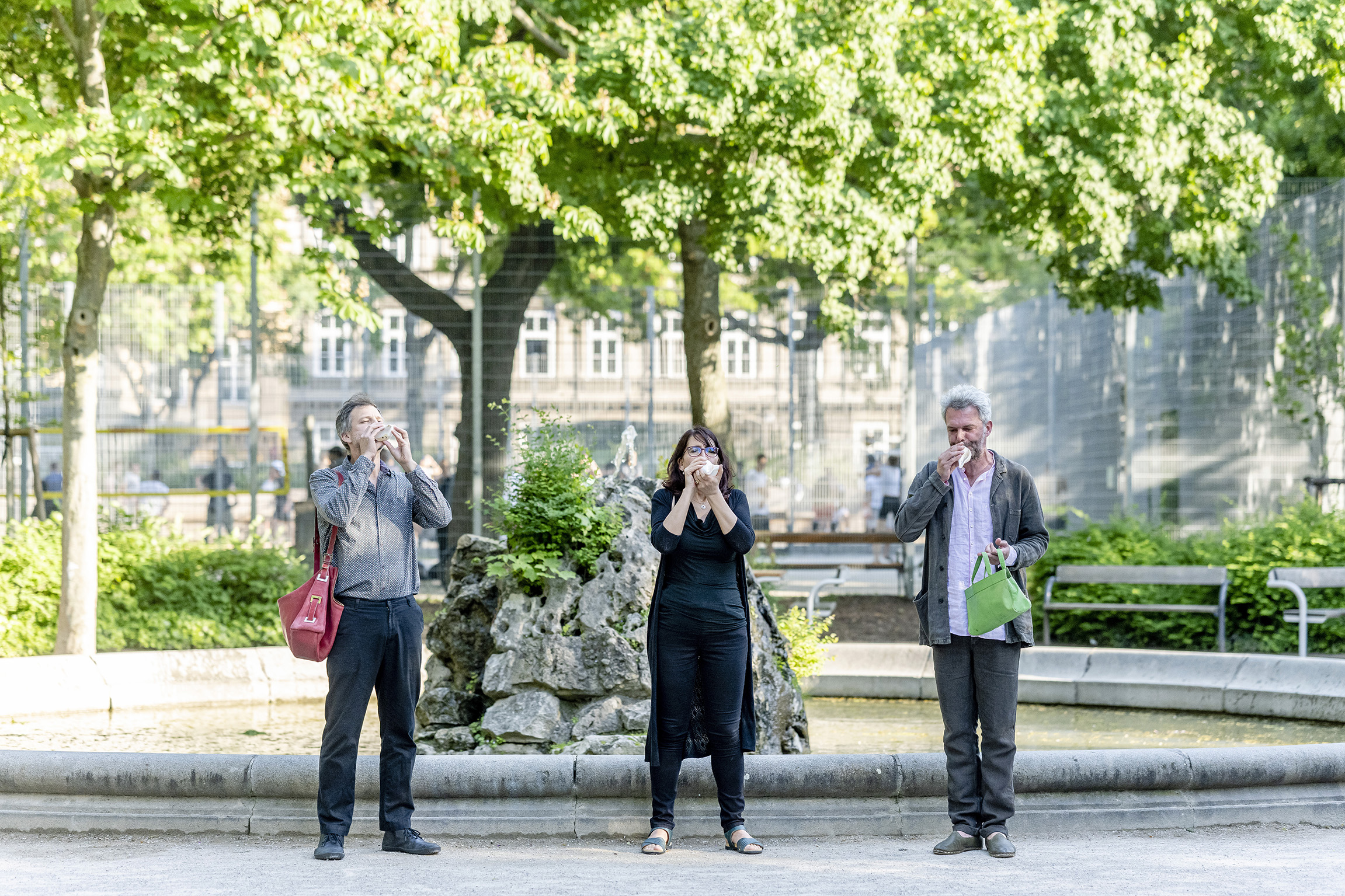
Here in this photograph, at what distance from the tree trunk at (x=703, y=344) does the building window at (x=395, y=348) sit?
125 inches

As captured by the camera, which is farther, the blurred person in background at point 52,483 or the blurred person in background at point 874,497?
the blurred person in background at point 874,497

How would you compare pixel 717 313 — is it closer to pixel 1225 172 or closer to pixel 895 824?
pixel 1225 172

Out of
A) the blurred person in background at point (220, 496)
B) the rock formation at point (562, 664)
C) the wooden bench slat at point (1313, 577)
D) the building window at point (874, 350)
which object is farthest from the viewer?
the building window at point (874, 350)

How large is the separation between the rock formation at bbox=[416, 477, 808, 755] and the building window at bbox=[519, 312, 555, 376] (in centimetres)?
772

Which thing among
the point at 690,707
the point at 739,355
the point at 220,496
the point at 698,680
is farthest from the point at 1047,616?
the point at 220,496

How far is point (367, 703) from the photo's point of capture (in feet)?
19.3

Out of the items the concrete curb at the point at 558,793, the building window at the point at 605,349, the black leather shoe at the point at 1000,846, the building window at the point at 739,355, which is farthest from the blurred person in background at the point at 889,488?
the black leather shoe at the point at 1000,846

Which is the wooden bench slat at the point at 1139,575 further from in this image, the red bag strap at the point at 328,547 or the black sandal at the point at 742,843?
the red bag strap at the point at 328,547

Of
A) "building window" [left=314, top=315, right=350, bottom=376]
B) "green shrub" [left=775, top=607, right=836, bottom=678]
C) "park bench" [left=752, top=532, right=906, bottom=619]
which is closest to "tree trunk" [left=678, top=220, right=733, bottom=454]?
"park bench" [left=752, top=532, right=906, bottom=619]

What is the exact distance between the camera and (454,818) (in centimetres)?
612

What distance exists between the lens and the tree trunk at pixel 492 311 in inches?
608

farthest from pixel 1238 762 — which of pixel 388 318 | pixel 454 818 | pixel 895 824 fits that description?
pixel 388 318

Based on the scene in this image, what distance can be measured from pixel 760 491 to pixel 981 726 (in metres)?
10.7

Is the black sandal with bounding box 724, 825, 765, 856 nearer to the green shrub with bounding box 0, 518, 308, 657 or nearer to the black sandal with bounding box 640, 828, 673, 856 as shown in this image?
the black sandal with bounding box 640, 828, 673, 856
